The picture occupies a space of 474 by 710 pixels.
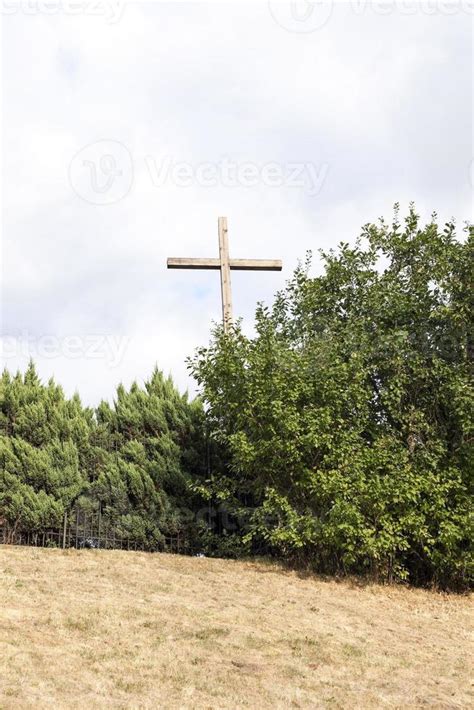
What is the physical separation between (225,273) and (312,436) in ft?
14.4

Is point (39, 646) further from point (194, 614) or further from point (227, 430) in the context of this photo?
point (227, 430)

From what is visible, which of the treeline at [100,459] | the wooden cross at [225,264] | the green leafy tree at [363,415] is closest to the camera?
the green leafy tree at [363,415]

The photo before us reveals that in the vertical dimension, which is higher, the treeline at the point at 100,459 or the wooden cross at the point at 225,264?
the wooden cross at the point at 225,264

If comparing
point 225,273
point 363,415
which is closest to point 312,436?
point 363,415

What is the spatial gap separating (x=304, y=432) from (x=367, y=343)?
227cm

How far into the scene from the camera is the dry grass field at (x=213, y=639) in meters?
7.34

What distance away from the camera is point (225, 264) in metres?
15.5

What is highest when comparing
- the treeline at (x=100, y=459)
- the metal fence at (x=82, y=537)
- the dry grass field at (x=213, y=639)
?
the treeline at (x=100, y=459)

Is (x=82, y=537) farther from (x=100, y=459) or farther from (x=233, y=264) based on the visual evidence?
(x=233, y=264)

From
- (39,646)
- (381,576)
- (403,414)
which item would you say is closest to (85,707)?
(39,646)

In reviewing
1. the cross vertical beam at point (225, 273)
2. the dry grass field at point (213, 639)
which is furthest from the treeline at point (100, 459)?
the cross vertical beam at point (225, 273)

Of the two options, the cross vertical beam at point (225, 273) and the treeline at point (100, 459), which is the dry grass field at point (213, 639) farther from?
the cross vertical beam at point (225, 273)

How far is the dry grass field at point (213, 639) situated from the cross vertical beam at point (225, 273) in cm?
508

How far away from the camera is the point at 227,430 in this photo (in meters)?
14.5
